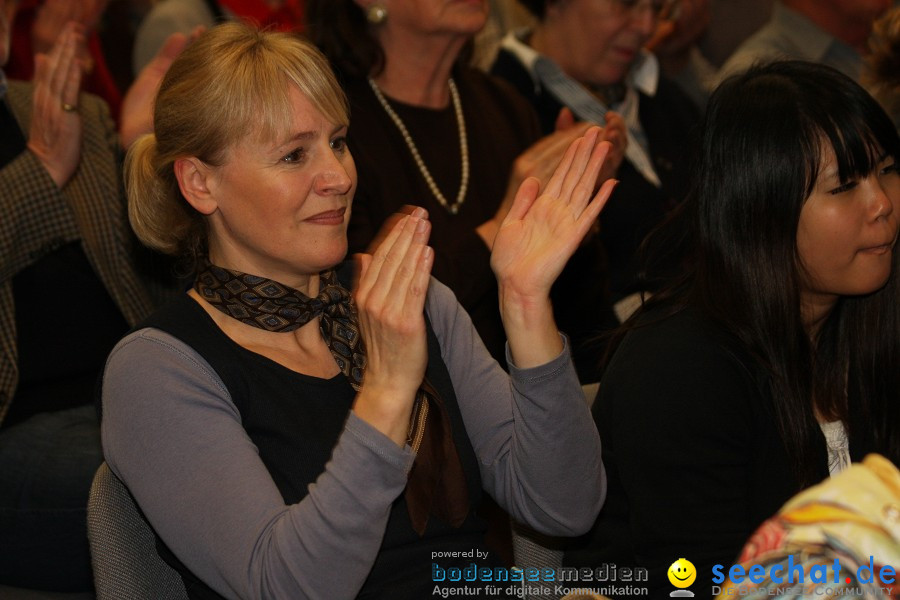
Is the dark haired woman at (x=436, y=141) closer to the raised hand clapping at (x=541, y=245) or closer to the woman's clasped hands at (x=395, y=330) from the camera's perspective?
the raised hand clapping at (x=541, y=245)

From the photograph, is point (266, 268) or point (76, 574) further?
point (76, 574)

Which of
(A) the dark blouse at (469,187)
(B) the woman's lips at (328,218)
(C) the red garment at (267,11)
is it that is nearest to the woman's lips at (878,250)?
(A) the dark blouse at (469,187)

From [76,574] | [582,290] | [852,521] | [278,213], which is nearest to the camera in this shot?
[852,521]

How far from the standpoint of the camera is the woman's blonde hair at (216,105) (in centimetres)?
157

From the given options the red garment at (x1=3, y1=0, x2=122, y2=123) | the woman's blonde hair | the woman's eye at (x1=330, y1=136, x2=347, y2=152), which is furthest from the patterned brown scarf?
the red garment at (x1=3, y1=0, x2=122, y2=123)

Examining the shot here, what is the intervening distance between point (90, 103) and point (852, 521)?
2.12 meters

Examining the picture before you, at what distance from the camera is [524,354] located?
1.47 metres

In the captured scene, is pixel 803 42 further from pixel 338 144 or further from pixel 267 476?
pixel 267 476

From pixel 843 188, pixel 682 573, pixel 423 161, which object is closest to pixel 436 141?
pixel 423 161

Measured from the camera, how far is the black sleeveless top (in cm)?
150

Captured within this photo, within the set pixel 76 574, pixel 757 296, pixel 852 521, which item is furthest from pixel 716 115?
pixel 76 574

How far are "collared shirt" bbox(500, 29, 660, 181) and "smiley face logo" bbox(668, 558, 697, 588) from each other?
1.59 metres

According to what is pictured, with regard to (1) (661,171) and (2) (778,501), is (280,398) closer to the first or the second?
(2) (778,501)

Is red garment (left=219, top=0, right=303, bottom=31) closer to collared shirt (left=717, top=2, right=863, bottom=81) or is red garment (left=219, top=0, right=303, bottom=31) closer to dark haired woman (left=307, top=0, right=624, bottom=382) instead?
dark haired woman (left=307, top=0, right=624, bottom=382)
